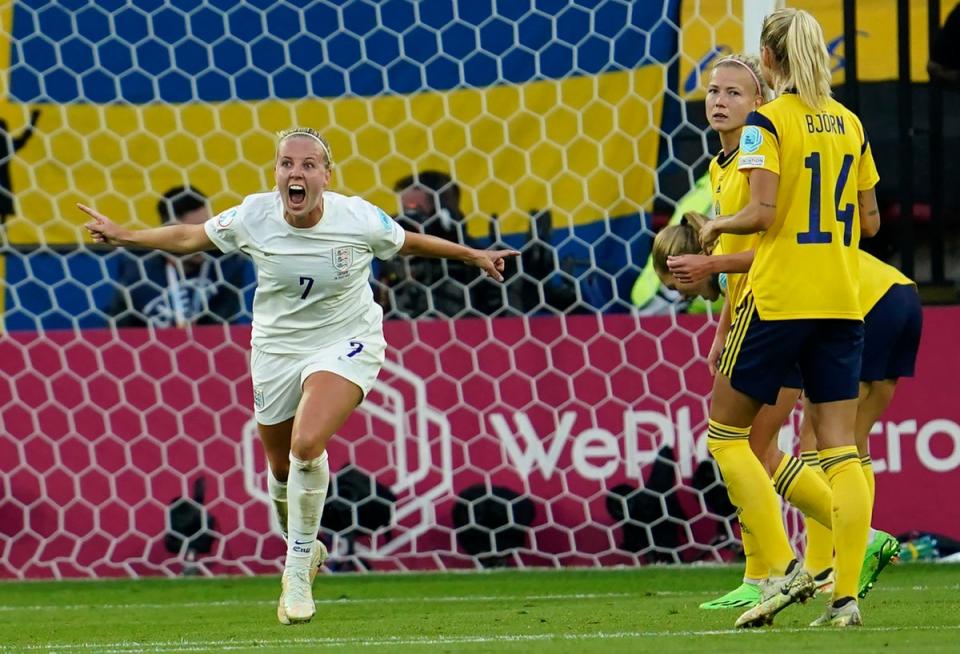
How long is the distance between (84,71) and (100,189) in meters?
0.56

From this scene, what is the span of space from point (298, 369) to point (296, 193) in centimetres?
63

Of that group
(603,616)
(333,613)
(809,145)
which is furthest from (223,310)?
(809,145)

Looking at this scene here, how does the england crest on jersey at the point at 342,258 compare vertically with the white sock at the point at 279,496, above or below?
above

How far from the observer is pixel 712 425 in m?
5.04

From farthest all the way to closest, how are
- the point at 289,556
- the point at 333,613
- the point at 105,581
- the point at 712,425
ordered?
1. the point at 105,581
2. the point at 333,613
3. the point at 289,556
4. the point at 712,425

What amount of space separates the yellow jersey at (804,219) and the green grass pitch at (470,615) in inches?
35.2

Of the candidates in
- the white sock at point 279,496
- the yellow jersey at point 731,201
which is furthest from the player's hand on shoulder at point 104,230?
the yellow jersey at point 731,201

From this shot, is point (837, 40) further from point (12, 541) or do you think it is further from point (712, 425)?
point (12, 541)

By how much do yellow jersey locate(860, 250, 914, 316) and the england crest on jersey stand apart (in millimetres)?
1803

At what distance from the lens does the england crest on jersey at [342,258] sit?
5.81 m

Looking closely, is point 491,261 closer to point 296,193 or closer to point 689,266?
point 296,193

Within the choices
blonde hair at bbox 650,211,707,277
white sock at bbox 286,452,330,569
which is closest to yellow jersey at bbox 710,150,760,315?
blonde hair at bbox 650,211,707,277

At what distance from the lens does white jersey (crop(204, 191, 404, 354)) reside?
579cm

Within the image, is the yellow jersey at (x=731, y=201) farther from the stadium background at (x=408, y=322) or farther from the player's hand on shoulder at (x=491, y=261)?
the stadium background at (x=408, y=322)
